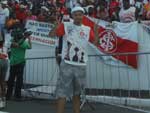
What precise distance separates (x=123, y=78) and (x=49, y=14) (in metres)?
5.28

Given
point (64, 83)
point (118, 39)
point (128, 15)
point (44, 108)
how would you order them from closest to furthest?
1. point (64, 83)
2. point (44, 108)
3. point (118, 39)
4. point (128, 15)

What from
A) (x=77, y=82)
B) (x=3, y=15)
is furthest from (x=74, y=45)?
(x=3, y=15)

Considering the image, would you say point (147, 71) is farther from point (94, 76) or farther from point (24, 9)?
point (24, 9)

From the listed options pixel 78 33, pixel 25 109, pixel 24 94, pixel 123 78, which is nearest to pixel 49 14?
pixel 24 94

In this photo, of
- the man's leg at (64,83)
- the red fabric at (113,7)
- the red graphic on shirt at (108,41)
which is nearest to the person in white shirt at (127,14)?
the red fabric at (113,7)

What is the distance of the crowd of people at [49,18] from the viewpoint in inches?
346

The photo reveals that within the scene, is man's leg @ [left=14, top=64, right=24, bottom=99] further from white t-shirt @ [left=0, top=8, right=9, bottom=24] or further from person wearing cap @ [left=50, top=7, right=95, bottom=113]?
white t-shirt @ [left=0, top=8, right=9, bottom=24]

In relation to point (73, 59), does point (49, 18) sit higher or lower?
higher

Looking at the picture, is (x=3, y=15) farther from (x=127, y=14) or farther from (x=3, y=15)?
(x=127, y=14)

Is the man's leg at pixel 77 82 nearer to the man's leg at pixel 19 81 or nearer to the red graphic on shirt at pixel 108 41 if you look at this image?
the man's leg at pixel 19 81

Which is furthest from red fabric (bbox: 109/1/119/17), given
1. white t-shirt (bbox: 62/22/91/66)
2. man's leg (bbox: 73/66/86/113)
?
man's leg (bbox: 73/66/86/113)

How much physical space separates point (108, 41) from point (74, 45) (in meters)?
4.64

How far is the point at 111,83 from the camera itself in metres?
12.4

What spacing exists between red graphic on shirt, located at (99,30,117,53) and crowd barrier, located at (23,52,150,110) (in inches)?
21.9
